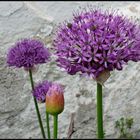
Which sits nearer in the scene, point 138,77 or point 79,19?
point 79,19

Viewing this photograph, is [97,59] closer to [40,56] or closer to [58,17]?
[40,56]

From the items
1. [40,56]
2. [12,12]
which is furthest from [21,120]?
[40,56]

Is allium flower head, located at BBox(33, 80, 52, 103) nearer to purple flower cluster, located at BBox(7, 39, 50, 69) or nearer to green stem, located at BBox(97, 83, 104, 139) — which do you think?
purple flower cluster, located at BBox(7, 39, 50, 69)

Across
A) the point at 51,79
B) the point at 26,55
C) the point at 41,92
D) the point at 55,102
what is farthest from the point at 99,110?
the point at 51,79

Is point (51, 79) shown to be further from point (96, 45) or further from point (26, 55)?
point (96, 45)

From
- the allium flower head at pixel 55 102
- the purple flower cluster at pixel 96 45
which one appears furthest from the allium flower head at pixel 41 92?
the allium flower head at pixel 55 102

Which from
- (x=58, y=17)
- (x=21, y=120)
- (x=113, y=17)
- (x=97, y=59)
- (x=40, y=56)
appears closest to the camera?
(x=97, y=59)

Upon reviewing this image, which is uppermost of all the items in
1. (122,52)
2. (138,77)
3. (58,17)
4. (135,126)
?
(122,52)
